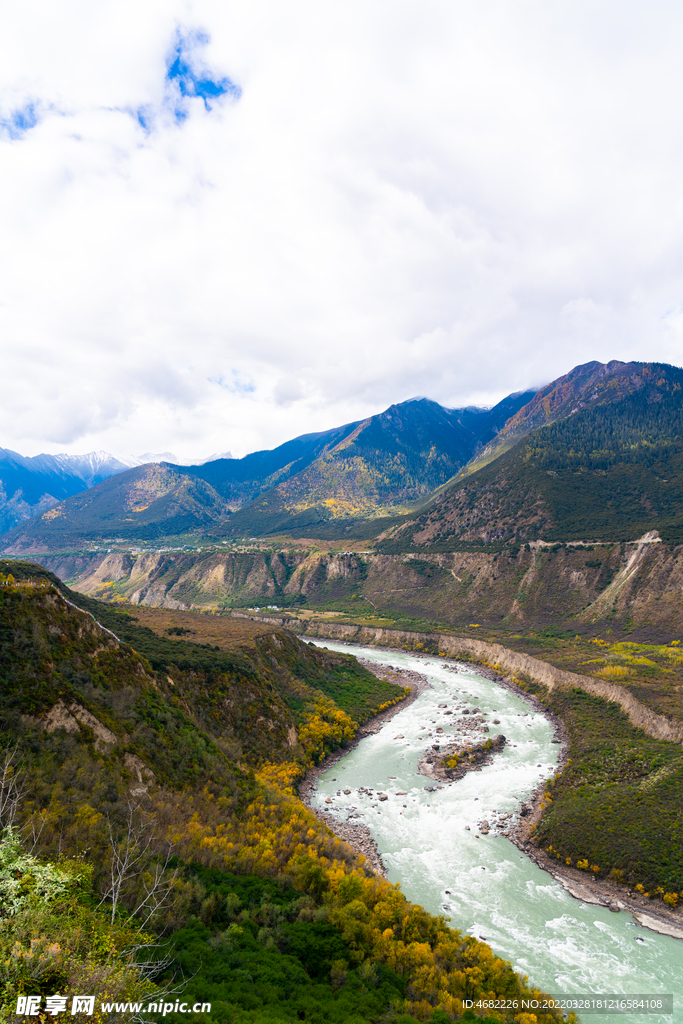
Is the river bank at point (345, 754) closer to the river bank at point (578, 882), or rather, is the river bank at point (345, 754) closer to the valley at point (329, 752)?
the river bank at point (578, 882)

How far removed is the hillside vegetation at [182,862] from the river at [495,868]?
400 centimetres

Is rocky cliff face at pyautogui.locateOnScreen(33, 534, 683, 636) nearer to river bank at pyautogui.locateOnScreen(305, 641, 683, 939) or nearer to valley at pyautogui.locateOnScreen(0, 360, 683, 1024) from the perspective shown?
valley at pyautogui.locateOnScreen(0, 360, 683, 1024)

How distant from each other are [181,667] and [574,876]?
33.9m

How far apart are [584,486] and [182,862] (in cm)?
13860

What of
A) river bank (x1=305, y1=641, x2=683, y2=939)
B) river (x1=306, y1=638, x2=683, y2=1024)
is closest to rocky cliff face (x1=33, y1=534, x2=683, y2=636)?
river (x1=306, y1=638, x2=683, y2=1024)

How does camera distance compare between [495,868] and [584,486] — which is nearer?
[495,868]

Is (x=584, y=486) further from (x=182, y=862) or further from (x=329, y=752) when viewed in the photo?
(x=182, y=862)

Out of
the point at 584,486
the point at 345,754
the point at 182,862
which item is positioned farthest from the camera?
the point at 584,486

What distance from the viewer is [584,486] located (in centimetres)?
13362

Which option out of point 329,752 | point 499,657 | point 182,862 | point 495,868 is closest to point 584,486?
point 499,657

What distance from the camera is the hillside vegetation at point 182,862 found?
52.2 ft

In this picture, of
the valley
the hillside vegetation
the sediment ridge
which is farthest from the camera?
the sediment ridge

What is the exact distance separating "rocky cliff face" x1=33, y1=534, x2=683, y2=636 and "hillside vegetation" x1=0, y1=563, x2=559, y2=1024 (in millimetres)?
75835

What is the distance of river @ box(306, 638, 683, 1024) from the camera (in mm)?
22703
